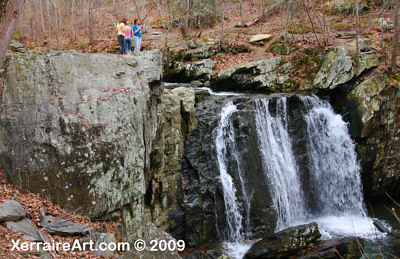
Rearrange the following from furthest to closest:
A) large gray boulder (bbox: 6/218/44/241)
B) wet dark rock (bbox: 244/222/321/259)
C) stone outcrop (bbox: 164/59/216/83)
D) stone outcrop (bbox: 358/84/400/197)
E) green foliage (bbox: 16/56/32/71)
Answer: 1. stone outcrop (bbox: 164/59/216/83)
2. stone outcrop (bbox: 358/84/400/197)
3. wet dark rock (bbox: 244/222/321/259)
4. green foliage (bbox: 16/56/32/71)
5. large gray boulder (bbox: 6/218/44/241)

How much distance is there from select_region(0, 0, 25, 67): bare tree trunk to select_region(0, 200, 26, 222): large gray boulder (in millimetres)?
2624

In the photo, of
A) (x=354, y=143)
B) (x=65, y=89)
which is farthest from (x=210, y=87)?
(x=65, y=89)

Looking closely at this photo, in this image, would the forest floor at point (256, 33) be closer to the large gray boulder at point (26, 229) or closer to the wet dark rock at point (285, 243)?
the wet dark rock at point (285, 243)

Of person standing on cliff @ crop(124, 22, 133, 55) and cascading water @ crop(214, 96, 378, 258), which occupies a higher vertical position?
person standing on cliff @ crop(124, 22, 133, 55)

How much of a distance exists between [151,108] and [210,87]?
19.4ft

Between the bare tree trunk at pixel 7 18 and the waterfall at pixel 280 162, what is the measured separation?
8.24m

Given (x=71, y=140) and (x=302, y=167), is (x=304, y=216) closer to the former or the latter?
(x=302, y=167)

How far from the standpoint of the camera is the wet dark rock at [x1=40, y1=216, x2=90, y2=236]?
5.52 meters

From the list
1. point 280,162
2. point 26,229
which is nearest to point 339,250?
point 280,162

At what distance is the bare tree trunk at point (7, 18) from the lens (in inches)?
175

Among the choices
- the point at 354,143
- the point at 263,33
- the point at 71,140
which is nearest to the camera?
the point at 71,140

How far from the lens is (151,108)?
8.55 meters

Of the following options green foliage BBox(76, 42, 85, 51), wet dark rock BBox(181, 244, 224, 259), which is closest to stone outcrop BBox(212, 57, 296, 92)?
wet dark rock BBox(181, 244, 224, 259)

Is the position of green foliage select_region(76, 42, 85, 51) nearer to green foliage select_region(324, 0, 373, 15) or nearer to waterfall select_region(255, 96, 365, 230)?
waterfall select_region(255, 96, 365, 230)
